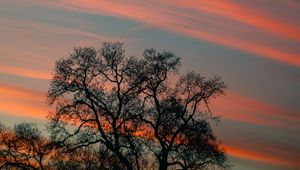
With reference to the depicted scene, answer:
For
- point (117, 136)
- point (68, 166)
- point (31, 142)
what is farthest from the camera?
point (31, 142)

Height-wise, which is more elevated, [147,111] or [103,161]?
[147,111]

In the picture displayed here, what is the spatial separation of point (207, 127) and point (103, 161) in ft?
32.1

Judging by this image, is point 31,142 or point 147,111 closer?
point 147,111

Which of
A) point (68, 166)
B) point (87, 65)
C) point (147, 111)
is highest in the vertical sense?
point (87, 65)

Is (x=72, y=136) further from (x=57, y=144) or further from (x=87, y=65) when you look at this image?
(x=87, y=65)

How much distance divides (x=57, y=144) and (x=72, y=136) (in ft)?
4.87

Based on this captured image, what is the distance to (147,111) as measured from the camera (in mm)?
55750

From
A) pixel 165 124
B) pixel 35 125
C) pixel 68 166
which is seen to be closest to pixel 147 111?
pixel 165 124

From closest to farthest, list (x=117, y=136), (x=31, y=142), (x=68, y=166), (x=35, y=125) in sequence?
(x=117, y=136) → (x=68, y=166) → (x=31, y=142) → (x=35, y=125)

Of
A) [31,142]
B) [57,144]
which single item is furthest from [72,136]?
[31,142]

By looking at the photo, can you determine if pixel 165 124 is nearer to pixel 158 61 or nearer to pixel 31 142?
pixel 158 61

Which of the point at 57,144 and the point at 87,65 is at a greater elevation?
the point at 87,65

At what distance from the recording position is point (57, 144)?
181 feet

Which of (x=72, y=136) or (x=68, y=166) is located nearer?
(x=72, y=136)
